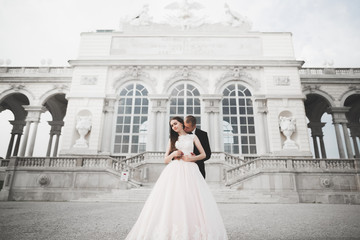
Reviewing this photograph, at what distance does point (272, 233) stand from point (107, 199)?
814cm

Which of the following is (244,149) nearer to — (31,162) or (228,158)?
(228,158)

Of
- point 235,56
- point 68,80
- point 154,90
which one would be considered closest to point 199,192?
point 154,90

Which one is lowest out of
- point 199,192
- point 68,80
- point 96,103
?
point 199,192

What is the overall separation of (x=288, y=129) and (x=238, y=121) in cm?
332

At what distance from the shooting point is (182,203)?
2.62 m

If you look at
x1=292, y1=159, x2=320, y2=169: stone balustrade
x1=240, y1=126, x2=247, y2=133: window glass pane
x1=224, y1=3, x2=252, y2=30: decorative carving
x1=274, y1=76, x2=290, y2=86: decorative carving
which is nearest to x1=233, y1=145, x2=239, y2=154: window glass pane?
x1=240, y1=126, x2=247, y2=133: window glass pane

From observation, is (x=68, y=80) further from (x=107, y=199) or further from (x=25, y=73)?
(x=107, y=199)

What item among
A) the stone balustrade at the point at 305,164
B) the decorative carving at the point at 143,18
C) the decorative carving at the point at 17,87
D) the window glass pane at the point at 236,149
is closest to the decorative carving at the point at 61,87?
the decorative carving at the point at 17,87

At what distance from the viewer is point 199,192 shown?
9.00 feet

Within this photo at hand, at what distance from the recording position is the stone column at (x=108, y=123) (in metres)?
15.5

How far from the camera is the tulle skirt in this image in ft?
8.07

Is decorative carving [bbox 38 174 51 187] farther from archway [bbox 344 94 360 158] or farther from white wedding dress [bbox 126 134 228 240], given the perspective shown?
archway [bbox 344 94 360 158]

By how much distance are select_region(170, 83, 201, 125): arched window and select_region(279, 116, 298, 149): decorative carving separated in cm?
573

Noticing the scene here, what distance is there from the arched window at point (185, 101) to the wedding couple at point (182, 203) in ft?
43.7
